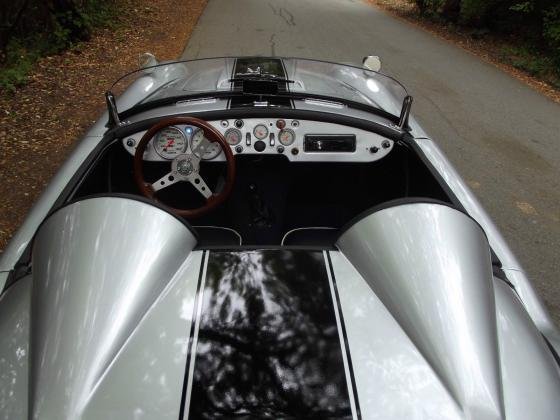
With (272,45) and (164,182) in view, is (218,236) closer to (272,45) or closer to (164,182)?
(164,182)

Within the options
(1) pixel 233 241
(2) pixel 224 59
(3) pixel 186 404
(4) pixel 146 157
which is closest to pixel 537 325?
(3) pixel 186 404

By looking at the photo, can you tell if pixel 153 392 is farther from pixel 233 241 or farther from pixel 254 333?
pixel 233 241

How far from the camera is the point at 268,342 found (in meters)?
1.56

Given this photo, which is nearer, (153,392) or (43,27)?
(153,392)

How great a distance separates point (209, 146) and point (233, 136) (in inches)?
7.2

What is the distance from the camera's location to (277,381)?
1.44 meters

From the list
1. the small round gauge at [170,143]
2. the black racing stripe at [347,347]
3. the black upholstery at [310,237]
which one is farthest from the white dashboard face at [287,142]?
the black racing stripe at [347,347]

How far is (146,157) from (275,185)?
34.8 inches

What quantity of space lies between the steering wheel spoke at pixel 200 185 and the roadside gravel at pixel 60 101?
6.59 ft

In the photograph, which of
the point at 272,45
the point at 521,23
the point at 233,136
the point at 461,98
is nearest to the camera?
the point at 233,136

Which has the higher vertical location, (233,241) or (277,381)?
(277,381)

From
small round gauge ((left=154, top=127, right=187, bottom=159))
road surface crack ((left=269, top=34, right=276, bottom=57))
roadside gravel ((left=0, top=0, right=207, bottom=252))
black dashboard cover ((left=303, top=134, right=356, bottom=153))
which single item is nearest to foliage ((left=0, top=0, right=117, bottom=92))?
roadside gravel ((left=0, top=0, right=207, bottom=252))

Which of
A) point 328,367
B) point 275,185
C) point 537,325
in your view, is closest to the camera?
point 328,367

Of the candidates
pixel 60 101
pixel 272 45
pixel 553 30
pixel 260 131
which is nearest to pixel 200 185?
pixel 260 131
